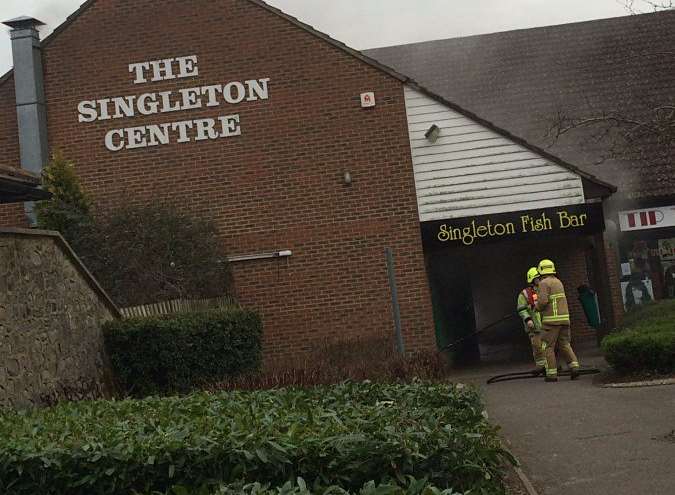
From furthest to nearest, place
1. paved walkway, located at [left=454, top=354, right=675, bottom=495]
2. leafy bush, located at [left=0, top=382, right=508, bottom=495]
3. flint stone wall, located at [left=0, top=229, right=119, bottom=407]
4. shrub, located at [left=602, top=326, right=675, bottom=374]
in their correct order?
shrub, located at [left=602, top=326, right=675, bottom=374] → flint stone wall, located at [left=0, top=229, right=119, bottom=407] → paved walkway, located at [left=454, top=354, right=675, bottom=495] → leafy bush, located at [left=0, top=382, right=508, bottom=495]

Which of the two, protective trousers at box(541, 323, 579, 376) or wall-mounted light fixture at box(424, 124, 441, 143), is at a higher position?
wall-mounted light fixture at box(424, 124, 441, 143)

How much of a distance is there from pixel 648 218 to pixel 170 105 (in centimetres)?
1067

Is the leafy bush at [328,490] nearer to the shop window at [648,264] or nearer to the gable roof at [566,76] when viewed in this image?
the gable roof at [566,76]

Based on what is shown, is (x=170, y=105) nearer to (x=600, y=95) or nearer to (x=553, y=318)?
(x=553, y=318)

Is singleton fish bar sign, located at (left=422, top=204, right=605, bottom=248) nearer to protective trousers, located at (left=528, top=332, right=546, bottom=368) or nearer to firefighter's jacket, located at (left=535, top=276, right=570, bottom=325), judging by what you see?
protective trousers, located at (left=528, top=332, right=546, bottom=368)

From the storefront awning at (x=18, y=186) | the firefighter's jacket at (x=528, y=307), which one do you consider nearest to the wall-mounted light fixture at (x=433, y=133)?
the firefighter's jacket at (x=528, y=307)

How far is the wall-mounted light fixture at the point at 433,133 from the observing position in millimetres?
17969

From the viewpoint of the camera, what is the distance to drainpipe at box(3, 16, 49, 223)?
18.3m

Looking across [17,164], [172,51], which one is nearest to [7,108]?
[17,164]

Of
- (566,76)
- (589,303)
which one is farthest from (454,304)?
(566,76)

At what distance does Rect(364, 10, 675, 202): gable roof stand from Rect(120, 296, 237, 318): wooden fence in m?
9.81

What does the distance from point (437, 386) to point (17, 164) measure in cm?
1264

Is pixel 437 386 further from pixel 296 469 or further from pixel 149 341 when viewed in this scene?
pixel 149 341

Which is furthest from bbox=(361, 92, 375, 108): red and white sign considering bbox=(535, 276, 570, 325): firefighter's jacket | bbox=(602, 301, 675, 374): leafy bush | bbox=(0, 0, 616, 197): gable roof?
bbox=(602, 301, 675, 374): leafy bush
